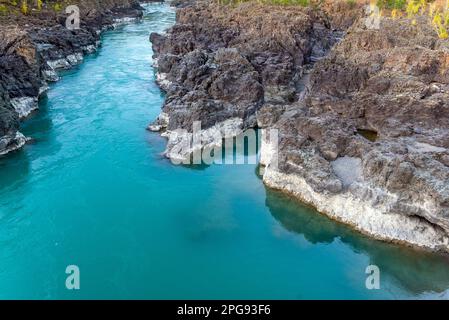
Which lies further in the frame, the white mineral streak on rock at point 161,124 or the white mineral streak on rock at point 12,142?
the white mineral streak on rock at point 161,124

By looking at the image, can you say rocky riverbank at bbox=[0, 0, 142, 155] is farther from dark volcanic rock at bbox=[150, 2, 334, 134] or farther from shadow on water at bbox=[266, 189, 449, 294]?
shadow on water at bbox=[266, 189, 449, 294]

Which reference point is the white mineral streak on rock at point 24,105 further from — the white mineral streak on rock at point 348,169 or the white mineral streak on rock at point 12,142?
the white mineral streak on rock at point 348,169

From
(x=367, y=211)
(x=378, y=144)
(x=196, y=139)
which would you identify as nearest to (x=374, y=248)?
(x=367, y=211)

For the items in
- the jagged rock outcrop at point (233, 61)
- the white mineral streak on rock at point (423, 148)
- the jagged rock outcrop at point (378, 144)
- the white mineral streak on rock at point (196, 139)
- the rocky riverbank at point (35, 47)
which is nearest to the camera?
the jagged rock outcrop at point (378, 144)

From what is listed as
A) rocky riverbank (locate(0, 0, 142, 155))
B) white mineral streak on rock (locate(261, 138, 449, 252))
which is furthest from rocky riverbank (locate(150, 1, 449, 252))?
rocky riverbank (locate(0, 0, 142, 155))

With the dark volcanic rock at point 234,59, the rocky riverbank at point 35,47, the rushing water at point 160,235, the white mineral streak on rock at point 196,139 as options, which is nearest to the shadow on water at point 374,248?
the rushing water at point 160,235
